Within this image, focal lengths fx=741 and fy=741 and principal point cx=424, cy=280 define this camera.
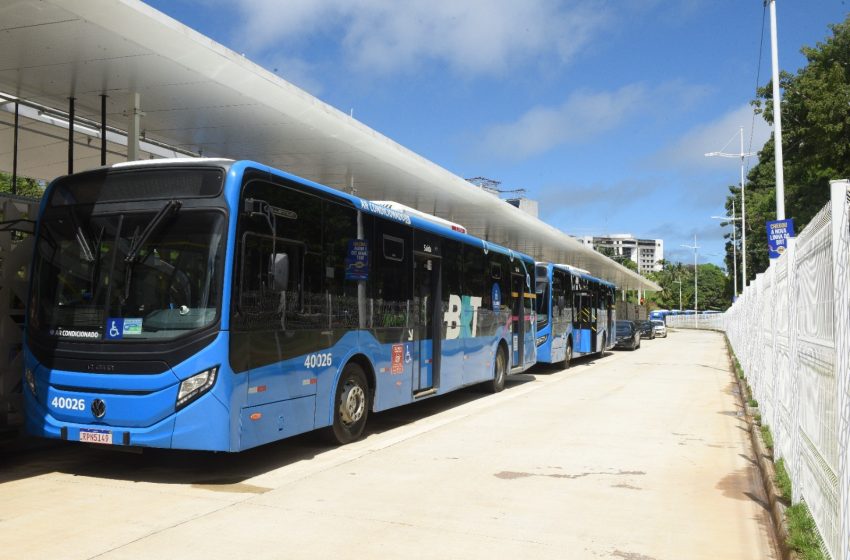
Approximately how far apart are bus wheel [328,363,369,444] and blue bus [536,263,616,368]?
11597 mm

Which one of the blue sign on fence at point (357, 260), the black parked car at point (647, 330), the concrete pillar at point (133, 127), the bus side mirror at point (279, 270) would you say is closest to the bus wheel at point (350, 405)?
the blue sign on fence at point (357, 260)

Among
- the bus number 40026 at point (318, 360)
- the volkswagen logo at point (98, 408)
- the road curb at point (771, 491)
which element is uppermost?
the bus number 40026 at point (318, 360)

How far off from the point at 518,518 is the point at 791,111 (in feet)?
83.0

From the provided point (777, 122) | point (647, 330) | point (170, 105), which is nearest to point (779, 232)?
point (777, 122)

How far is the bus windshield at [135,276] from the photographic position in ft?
23.1

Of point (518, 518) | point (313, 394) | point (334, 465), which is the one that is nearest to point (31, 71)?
point (313, 394)

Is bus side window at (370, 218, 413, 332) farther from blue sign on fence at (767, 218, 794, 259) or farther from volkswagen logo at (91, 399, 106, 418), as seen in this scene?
blue sign on fence at (767, 218, 794, 259)

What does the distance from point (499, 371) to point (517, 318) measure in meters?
1.69

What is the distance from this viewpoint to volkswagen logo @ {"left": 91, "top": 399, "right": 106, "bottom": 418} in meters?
7.10

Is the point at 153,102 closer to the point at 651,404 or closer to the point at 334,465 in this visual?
the point at 334,465

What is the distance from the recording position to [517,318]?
17.4m

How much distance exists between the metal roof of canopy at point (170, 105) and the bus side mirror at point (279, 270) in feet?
10.5

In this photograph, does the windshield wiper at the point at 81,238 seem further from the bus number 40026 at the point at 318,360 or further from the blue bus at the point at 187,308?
the bus number 40026 at the point at 318,360

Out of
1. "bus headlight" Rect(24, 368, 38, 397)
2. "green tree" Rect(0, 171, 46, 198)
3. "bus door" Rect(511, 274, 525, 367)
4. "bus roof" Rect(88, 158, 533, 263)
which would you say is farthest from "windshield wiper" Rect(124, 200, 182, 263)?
"green tree" Rect(0, 171, 46, 198)
